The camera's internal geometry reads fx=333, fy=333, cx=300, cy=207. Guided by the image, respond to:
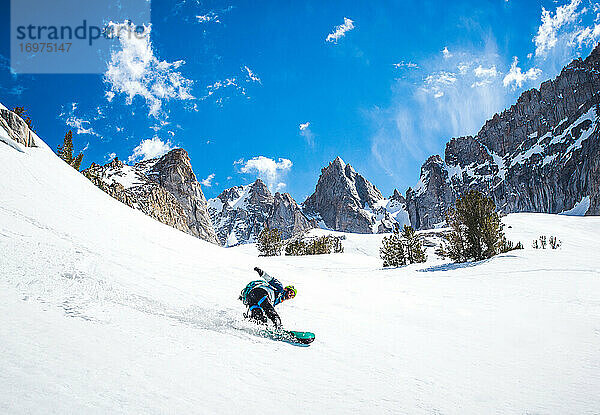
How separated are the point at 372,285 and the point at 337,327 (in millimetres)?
5933

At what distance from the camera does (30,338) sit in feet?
10.3

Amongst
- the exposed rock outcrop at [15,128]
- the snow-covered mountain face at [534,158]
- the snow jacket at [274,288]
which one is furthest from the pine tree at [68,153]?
the snow-covered mountain face at [534,158]

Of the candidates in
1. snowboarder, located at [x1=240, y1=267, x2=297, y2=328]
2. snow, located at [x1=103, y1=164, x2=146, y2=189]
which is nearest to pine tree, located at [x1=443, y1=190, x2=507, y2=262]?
snowboarder, located at [x1=240, y1=267, x2=297, y2=328]

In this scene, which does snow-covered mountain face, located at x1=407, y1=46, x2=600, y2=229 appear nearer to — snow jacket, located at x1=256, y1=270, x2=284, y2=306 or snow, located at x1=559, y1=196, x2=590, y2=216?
snow, located at x1=559, y1=196, x2=590, y2=216

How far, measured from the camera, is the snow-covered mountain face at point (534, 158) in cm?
12144

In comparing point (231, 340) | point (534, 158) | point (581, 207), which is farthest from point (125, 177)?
point (534, 158)

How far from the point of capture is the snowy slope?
296 centimetres

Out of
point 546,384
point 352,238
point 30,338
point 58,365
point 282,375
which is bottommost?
point 546,384

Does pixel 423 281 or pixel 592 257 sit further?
pixel 592 257

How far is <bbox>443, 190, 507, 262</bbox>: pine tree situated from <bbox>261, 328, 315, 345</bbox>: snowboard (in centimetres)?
1479

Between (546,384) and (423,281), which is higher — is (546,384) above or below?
below

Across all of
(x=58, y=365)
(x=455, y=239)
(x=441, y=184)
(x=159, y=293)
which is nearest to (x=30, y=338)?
(x=58, y=365)

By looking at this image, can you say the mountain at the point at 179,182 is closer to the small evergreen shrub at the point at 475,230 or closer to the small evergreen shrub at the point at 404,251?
the small evergreen shrub at the point at 404,251

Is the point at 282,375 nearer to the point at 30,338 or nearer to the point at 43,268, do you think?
the point at 30,338
